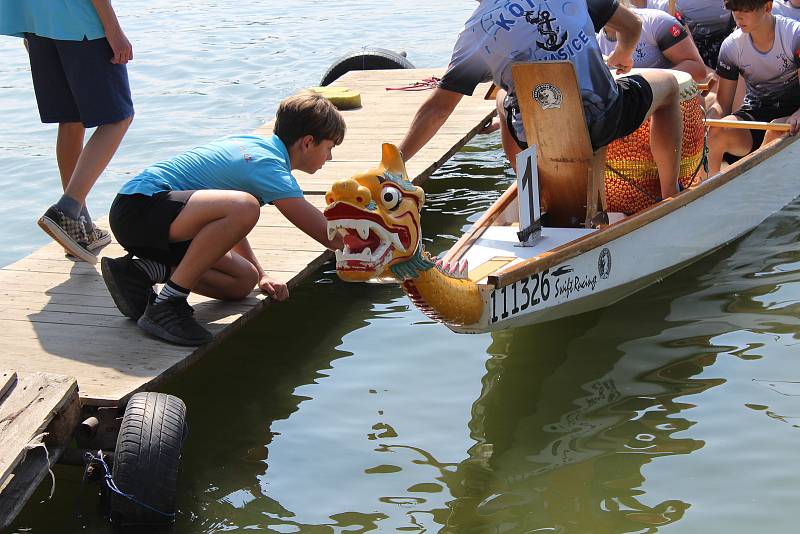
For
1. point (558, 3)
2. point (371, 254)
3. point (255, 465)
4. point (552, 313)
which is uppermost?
point (558, 3)

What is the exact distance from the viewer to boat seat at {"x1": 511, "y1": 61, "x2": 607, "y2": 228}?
16.0 ft

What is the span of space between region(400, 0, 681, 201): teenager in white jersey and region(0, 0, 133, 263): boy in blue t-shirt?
1423mm

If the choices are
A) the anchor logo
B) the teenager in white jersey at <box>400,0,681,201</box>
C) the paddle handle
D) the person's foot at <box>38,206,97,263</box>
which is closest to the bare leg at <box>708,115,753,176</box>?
the paddle handle

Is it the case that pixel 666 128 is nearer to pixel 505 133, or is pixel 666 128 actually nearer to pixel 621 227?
pixel 621 227

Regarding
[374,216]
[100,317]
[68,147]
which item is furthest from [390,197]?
[68,147]

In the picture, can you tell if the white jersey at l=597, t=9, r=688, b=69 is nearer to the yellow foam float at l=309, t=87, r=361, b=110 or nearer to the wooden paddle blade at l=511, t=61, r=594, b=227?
the wooden paddle blade at l=511, t=61, r=594, b=227

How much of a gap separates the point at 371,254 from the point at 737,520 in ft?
5.04

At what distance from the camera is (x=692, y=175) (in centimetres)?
591

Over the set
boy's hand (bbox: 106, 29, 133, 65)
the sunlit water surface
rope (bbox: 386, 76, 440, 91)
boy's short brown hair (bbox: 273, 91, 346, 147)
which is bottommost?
the sunlit water surface

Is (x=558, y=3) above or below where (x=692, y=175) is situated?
above

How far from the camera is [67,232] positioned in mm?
5328

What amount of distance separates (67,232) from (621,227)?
8.31ft

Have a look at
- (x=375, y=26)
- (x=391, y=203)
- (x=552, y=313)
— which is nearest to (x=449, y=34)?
(x=375, y=26)

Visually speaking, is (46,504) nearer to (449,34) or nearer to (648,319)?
(648,319)
